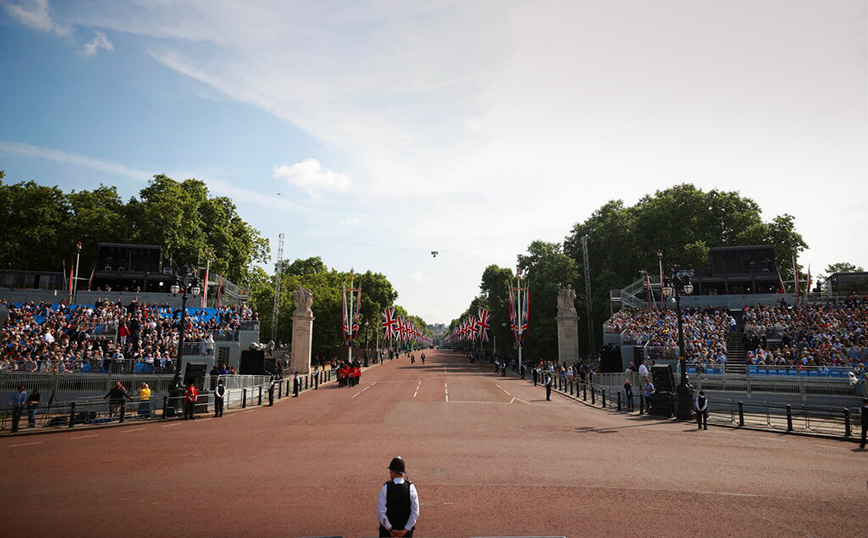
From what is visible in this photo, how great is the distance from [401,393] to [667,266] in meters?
40.1

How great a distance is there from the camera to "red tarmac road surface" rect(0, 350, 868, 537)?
7695 millimetres

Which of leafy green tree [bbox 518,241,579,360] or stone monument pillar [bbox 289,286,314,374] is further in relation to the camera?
leafy green tree [bbox 518,241,579,360]

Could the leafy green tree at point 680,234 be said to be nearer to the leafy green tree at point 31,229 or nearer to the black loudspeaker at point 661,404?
the black loudspeaker at point 661,404

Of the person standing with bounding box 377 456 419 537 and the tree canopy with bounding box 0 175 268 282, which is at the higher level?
the tree canopy with bounding box 0 175 268 282

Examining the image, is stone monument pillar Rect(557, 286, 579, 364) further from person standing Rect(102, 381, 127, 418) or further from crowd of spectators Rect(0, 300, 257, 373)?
person standing Rect(102, 381, 127, 418)

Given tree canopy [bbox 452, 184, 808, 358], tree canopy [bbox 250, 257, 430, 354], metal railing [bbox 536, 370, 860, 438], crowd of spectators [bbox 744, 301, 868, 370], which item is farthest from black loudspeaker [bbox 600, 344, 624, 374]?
tree canopy [bbox 250, 257, 430, 354]

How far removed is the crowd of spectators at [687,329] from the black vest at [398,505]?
28.0 m

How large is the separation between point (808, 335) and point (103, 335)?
4466 centimetres

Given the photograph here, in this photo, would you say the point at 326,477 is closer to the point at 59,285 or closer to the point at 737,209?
the point at 59,285

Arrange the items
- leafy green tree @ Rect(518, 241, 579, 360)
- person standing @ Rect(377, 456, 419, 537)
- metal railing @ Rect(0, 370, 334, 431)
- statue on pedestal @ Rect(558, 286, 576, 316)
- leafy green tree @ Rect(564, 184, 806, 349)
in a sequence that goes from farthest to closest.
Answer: leafy green tree @ Rect(518, 241, 579, 360), leafy green tree @ Rect(564, 184, 806, 349), statue on pedestal @ Rect(558, 286, 576, 316), metal railing @ Rect(0, 370, 334, 431), person standing @ Rect(377, 456, 419, 537)

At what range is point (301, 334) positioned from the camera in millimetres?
43719

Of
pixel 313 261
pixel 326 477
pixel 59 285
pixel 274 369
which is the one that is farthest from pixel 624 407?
pixel 313 261

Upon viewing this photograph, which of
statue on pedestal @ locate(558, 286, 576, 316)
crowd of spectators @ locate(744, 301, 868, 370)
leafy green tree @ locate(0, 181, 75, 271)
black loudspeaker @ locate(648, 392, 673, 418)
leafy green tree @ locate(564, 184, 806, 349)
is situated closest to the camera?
black loudspeaker @ locate(648, 392, 673, 418)

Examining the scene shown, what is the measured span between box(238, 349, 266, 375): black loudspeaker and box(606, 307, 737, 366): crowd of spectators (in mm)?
25391
